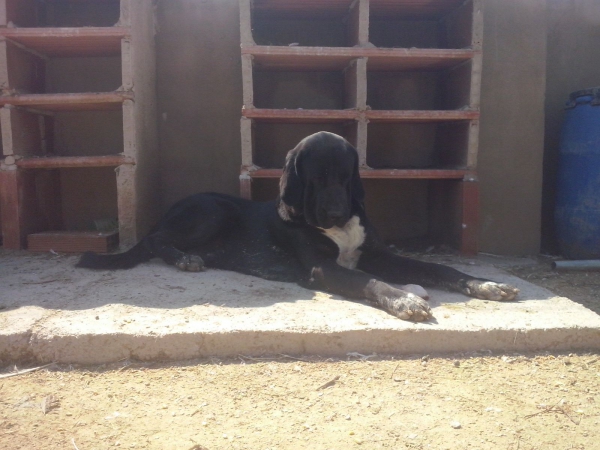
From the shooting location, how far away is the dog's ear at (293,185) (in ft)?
11.5

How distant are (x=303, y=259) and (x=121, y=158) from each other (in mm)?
1950

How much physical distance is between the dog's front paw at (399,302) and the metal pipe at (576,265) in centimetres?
244

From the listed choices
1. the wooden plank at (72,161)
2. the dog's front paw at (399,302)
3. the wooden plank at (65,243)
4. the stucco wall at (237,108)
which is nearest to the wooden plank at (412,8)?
the stucco wall at (237,108)

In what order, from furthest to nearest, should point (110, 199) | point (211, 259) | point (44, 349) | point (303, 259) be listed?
1. point (110, 199)
2. point (211, 259)
3. point (303, 259)
4. point (44, 349)

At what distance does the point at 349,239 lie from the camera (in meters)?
3.67

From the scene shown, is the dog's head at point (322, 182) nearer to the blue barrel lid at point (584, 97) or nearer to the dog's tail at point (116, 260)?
the dog's tail at point (116, 260)

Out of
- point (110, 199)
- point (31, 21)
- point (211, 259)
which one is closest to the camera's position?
point (211, 259)

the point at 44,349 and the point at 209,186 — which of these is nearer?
the point at 44,349

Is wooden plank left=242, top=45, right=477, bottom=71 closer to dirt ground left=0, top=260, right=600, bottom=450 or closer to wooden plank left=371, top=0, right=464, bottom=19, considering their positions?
wooden plank left=371, top=0, right=464, bottom=19

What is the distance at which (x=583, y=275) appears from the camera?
4570mm

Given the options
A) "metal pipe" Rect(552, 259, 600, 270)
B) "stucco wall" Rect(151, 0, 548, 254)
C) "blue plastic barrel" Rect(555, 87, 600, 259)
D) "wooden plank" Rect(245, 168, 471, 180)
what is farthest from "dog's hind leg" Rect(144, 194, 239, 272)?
"blue plastic barrel" Rect(555, 87, 600, 259)

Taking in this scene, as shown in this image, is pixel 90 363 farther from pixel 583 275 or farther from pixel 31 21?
pixel 583 275

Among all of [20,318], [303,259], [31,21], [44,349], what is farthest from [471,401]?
[31,21]

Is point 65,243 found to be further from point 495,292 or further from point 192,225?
point 495,292
